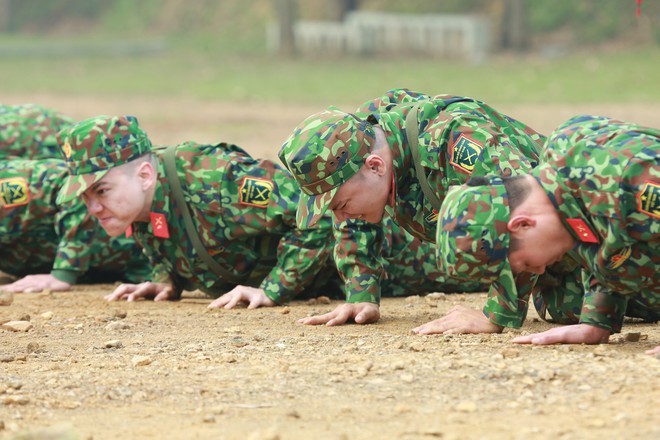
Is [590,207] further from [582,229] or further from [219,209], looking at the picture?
[219,209]

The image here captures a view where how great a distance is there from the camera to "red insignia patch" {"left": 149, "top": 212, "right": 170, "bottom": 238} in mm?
6316

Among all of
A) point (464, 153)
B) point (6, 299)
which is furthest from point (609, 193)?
point (6, 299)

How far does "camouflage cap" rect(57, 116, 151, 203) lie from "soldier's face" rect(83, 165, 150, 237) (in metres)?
0.05

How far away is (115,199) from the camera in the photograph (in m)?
6.20

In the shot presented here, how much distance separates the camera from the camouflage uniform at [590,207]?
13.5ft

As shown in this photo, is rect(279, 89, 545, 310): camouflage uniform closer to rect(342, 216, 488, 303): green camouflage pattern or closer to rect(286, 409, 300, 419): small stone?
rect(342, 216, 488, 303): green camouflage pattern

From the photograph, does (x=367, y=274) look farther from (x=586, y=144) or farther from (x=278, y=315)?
(x=586, y=144)

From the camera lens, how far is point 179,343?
526cm

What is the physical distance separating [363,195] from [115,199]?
1.62m

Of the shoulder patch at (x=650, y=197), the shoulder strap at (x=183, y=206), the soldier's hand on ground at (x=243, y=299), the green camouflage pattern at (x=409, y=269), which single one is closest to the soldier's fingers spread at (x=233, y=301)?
the soldier's hand on ground at (x=243, y=299)

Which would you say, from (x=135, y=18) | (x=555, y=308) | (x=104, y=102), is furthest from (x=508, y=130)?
(x=135, y=18)

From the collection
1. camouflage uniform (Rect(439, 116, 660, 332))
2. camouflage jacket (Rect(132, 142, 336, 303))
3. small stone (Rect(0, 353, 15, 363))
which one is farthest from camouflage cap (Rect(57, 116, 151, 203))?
camouflage uniform (Rect(439, 116, 660, 332))

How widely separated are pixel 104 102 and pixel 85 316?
12641 mm

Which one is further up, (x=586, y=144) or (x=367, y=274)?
(x=586, y=144)
